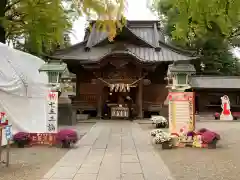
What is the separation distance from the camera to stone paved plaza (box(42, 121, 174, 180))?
5992 millimetres

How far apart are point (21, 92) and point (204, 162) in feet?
23.7

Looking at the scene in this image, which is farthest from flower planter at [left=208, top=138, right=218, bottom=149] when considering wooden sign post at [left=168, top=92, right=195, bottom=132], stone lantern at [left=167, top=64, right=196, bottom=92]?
stone lantern at [left=167, top=64, right=196, bottom=92]

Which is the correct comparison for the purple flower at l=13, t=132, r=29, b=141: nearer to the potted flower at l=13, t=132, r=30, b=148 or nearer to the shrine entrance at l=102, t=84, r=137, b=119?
the potted flower at l=13, t=132, r=30, b=148

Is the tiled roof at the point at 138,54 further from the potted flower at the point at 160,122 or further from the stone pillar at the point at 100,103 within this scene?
the potted flower at the point at 160,122

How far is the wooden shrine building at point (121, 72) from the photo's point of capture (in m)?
20.0

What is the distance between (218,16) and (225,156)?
539 cm

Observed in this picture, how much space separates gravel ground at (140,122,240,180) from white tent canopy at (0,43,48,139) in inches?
199

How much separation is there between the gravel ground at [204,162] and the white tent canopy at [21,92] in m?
5.06

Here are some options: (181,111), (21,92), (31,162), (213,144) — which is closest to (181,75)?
(181,111)

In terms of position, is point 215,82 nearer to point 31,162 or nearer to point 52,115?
point 52,115

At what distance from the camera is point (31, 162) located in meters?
7.34

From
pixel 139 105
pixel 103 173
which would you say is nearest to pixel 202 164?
pixel 103 173

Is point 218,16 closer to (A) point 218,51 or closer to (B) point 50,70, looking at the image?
(B) point 50,70

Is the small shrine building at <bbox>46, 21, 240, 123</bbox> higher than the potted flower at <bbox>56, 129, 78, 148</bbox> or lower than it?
higher
